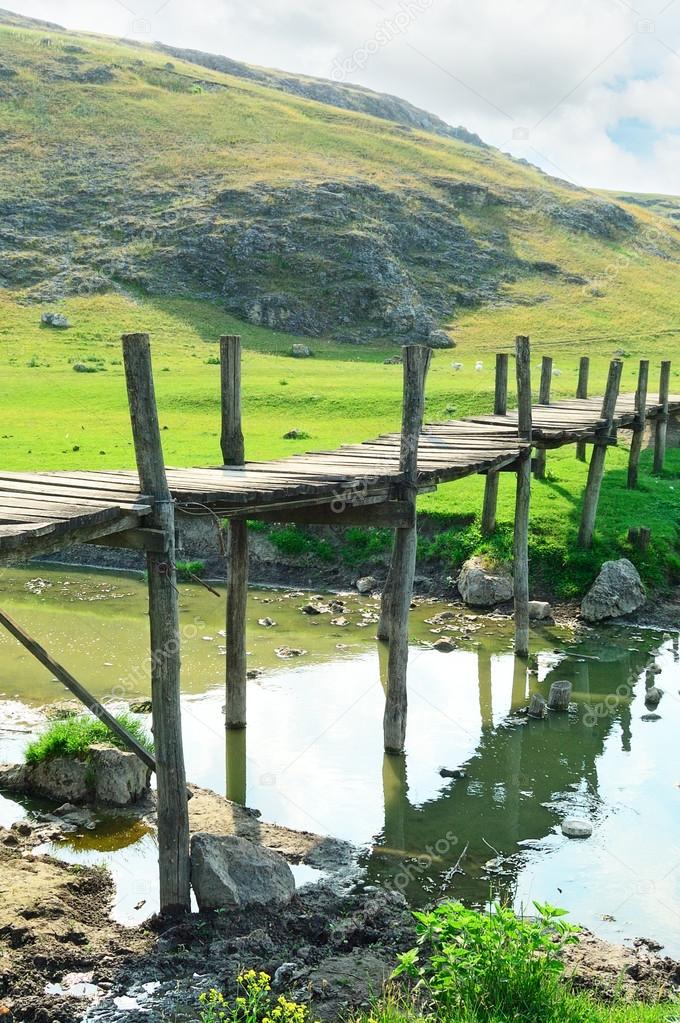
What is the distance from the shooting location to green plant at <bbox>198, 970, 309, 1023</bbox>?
5.91m

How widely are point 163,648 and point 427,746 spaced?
567cm

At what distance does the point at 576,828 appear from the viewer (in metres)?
10.8

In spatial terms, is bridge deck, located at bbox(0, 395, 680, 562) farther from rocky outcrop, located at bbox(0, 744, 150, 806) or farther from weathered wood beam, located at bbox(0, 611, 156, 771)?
rocky outcrop, located at bbox(0, 744, 150, 806)

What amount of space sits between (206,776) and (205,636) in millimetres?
5746

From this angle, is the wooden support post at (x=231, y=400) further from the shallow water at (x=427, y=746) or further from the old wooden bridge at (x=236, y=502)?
the shallow water at (x=427, y=746)

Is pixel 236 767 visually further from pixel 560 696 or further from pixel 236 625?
pixel 560 696

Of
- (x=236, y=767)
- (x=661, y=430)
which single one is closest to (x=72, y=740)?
(x=236, y=767)

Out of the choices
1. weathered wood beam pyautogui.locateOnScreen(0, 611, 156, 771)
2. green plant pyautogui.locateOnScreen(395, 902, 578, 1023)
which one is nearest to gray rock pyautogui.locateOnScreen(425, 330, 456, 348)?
weathered wood beam pyautogui.locateOnScreen(0, 611, 156, 771)

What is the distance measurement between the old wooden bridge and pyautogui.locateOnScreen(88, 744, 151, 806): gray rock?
715 millimetres

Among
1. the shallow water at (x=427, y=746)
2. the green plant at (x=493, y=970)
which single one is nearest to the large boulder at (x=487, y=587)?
the shallow water at (x=427, y=746)

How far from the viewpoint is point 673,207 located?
19725cm

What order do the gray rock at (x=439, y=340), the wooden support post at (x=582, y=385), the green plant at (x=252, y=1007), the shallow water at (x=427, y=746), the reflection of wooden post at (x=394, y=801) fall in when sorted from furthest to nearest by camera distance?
the gray rock at (x=439, y=340)
the wooden support post at (x=582, y=385)
the reflection of wooden post at (x=394, y=801)
the shallow water at (x=427, y=746)
the green plant at (x=252, y=1007)

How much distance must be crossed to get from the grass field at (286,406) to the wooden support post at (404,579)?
7.03 meters

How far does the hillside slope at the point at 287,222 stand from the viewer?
6159cm
